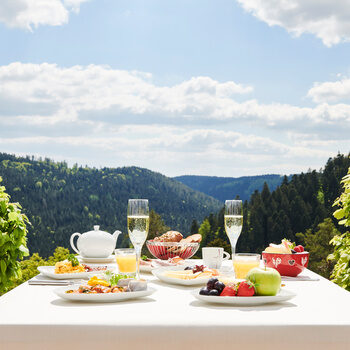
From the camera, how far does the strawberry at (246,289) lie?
1665 millimetres

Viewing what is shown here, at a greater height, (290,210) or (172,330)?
(172,330)

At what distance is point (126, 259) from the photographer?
2.27 m

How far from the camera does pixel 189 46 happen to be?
29.6 meters

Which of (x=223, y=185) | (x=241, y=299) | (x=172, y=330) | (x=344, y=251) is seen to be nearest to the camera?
(x=172, y=330)

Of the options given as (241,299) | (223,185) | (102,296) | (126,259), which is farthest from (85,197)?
(241,299)

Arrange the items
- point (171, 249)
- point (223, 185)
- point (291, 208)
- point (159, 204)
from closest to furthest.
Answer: point (171, 249), point (291, 208), point (159, 204), point (223, 185)

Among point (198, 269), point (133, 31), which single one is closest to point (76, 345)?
point (198, 269)

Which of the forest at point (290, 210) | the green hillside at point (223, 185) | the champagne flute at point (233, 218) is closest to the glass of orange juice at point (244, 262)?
the champagne flute at point (233, 218)

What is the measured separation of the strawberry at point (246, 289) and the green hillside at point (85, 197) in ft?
75.8

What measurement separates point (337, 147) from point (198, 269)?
19.7 metres

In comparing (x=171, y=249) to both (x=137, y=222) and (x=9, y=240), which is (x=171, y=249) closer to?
(x=137, y=222)

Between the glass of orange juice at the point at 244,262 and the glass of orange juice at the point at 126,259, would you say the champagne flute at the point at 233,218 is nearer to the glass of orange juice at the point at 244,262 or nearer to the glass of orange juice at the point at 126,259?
the glass of orange juice at the point at 244,262

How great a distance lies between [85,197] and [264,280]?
26.9 m

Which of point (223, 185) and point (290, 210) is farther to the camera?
point (223, 185)
